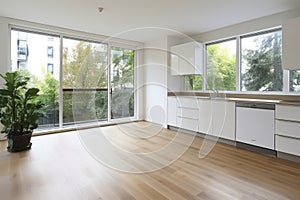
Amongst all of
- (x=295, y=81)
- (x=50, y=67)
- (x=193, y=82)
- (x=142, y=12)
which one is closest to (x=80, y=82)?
(x=50, y=67)

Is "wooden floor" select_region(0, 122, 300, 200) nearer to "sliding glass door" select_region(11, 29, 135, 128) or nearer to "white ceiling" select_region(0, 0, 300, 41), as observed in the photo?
"sliding glass door" select_region(11, 29, 135, 128)

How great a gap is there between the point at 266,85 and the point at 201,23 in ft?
5.54

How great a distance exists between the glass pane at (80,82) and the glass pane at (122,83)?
1.34ft

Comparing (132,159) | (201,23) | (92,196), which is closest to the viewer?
(92,196)

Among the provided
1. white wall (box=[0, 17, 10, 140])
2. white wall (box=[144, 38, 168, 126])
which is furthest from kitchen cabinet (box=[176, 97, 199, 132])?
white wall (box=[0, 17, 10, 140])

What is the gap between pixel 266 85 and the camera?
3.51m

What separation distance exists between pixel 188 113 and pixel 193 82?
40.1 inches

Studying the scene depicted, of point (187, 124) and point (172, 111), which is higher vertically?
point (172, 111)

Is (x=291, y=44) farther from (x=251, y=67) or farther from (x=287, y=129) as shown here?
(x=287, y=129)

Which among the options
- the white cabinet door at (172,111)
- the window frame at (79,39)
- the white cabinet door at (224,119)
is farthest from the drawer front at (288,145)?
the window frame at (79,39)

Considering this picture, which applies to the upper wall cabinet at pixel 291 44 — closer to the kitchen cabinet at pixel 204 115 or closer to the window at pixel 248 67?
the window at pixel 248 67

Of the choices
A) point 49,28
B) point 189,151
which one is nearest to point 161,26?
point 49,28

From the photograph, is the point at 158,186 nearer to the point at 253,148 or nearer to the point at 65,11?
the point at 253,148

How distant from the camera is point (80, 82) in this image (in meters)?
4.34
